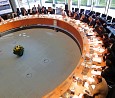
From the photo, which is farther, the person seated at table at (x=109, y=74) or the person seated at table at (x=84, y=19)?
the person seated at table at (x=84, y=19)

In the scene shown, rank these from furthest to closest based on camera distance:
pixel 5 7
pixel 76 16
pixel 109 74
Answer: pixel 5 7
pixel 76 16
pixel 109 74

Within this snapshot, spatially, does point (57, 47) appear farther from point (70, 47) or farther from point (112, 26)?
point (112, 26)

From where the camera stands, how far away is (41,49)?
7.57 metres

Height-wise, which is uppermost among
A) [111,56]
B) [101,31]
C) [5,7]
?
[5,7]

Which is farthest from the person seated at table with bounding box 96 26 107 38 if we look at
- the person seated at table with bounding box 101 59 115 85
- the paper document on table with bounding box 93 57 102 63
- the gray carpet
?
the person seated at table with bounding box 101 59 115 85

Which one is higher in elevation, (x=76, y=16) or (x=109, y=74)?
(x=76, y=16)

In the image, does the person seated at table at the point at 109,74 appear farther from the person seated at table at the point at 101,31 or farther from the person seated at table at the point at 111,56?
the person seated at table at the point at 101,31

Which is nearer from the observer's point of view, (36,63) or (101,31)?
(101,31)

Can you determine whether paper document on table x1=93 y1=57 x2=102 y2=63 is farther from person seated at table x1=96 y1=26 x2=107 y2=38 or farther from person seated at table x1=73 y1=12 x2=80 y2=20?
person seated at table x1=73 y1=12 x2=80 y2=20

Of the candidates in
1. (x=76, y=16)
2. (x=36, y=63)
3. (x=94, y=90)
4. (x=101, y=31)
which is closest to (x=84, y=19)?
(x=76, y=16)

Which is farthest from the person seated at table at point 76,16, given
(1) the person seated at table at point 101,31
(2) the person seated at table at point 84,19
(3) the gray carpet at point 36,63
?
(1) the person seated at table at point 101,31

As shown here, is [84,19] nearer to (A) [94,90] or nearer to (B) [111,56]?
(B) [111,56]

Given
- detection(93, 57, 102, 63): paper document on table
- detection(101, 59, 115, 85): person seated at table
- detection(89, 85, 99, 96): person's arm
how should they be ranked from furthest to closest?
detection(93, 57, 102, 63): paper document on table < detection(101, 59, 115, 85): person seated at table < detection(89, 85, 99, 96): person's arm

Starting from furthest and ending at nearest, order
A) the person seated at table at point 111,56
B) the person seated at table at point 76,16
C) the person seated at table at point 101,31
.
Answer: the person seated at table at point 76,16 < the person seated at table at point 101,31 < the person seated at table at point 111,56
